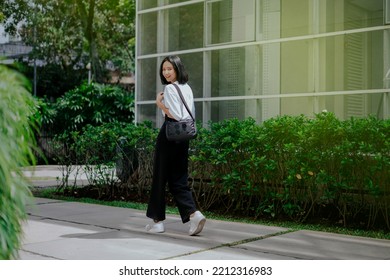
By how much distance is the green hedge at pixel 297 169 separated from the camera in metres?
6.29

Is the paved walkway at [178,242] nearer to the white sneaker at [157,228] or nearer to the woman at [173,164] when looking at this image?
the white sneaker at [157,228]

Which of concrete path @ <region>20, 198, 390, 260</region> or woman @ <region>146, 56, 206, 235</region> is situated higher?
woman @ <region>146, 56, 206, 235</region>

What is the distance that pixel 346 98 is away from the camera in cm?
827

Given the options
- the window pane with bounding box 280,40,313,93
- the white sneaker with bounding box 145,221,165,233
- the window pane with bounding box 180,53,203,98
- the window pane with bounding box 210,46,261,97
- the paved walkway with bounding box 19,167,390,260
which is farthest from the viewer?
the window pane with bounding box 180,53,203,98

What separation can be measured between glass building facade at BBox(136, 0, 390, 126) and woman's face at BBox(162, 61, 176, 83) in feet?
11.0

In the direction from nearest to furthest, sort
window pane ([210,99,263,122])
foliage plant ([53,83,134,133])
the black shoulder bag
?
the black shoulder bag, window pane ([210,99,263,122]), foliage plant ([53,83,134,133])

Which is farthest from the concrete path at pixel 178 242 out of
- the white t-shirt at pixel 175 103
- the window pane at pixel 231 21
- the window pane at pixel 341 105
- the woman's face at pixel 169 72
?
the window pane at pixel 231 21

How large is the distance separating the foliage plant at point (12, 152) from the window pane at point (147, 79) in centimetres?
775

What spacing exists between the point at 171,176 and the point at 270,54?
3.98m

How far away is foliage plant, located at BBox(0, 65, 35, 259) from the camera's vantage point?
2.90m

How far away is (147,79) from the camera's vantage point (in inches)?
432

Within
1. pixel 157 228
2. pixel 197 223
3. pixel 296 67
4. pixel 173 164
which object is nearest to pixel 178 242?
pixel 197 223

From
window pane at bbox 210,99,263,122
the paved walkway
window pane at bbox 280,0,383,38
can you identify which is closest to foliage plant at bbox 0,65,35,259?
the paved walkway

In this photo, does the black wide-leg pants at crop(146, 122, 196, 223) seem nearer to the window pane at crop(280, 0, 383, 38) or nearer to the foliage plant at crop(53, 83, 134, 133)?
the window pane at crop(280, 0, 383, 38)
